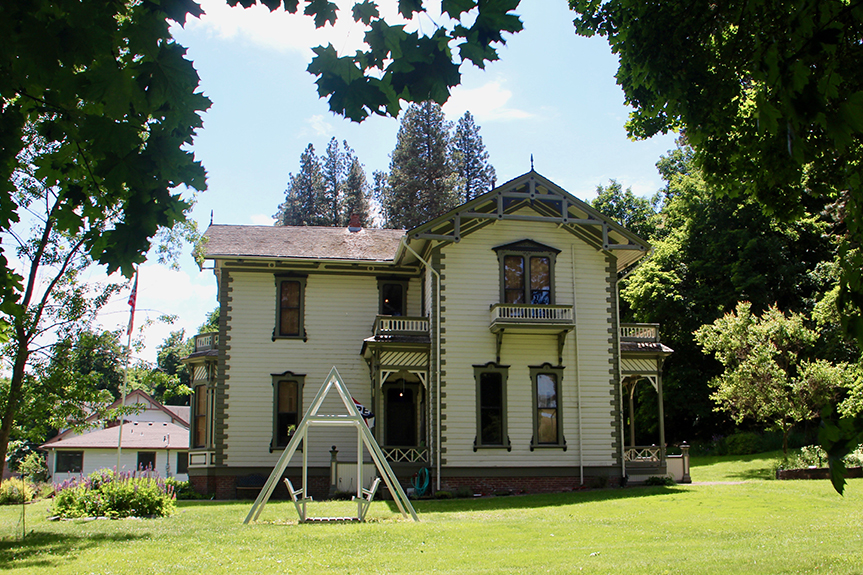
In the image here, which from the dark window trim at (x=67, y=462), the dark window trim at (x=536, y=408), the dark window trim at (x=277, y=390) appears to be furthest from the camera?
the dark window trim at (x=67, y=462)

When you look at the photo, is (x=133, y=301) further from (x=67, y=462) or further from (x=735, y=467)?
(x=67, y=462)

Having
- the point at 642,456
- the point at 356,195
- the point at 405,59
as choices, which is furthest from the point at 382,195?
the point at 405,59

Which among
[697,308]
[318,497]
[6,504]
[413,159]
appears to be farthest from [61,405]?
[413,159]

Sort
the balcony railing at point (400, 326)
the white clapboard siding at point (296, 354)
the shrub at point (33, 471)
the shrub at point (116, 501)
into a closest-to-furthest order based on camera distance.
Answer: the shrub at point (116, 501)
the balcony railing at point (400, 326)
the white clapboard siding at point (296, 354)
the shrub at point (33, 471)

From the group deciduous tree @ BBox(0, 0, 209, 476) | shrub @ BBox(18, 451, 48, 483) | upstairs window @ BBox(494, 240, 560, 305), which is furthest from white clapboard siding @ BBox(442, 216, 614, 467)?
shrub @ BBox(18, 451, 48, 483)

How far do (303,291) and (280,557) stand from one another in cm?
1658

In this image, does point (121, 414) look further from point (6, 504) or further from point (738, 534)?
point (6, 504)

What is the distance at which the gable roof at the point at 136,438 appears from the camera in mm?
49344

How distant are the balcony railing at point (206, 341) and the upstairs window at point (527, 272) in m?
10.6

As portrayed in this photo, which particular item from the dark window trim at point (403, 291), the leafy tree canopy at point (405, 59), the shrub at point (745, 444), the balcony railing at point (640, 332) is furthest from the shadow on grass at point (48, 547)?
the shrub at point (745, 444)

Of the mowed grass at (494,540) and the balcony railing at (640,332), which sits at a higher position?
the balcony railing at (640,332)

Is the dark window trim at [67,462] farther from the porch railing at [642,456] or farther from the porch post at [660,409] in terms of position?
the porch post at [660,409]

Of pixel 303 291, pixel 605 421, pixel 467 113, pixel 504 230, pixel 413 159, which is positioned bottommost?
pixel 605 421

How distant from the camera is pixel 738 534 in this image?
1275 centimetres
